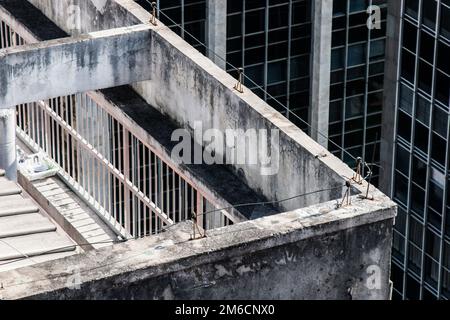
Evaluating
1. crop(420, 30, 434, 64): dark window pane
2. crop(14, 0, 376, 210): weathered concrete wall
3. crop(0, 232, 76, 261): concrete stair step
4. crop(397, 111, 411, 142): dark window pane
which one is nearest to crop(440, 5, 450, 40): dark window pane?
crop(420, 30, 434, 64): dark window pane

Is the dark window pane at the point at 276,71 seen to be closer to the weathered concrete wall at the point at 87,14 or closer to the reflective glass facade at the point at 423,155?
the reflective glass facade at the point at 423,155

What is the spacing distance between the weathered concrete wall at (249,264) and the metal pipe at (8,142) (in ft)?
31.4

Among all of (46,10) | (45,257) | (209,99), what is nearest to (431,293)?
(46,10)

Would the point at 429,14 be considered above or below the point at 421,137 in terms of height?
above

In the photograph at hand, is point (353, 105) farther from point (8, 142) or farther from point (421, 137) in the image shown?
point (8, 142)

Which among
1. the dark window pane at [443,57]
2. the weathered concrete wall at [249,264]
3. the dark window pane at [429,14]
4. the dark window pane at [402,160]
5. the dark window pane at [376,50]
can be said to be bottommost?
the weathered concrete wall at [249,264]

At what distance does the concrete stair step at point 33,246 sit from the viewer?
3450 centimetres

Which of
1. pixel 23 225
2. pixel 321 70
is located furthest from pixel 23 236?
pixel 321 70

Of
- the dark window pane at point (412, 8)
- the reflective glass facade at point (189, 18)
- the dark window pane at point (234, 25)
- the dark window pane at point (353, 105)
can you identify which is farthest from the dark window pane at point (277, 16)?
the dark window pane at point (412, 8)

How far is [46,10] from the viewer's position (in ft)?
157

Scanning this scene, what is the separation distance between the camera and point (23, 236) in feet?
116

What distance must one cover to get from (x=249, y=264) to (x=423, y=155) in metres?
48.7

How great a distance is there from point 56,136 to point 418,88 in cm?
3603
